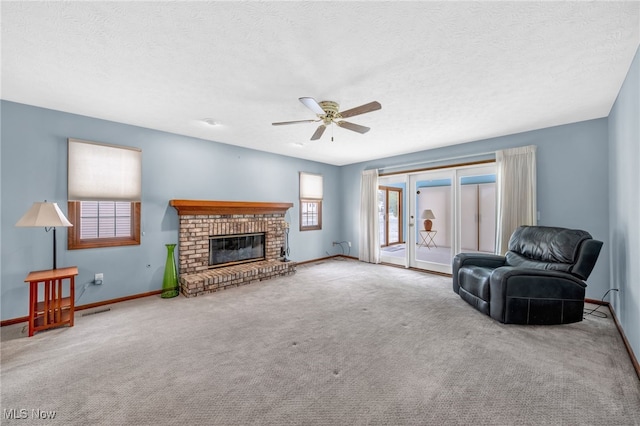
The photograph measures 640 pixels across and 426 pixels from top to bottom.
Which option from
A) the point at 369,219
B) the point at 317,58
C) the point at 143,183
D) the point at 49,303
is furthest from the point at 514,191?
the point at 49,303

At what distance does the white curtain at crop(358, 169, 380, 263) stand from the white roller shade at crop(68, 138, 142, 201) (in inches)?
179

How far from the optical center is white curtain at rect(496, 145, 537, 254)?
4074mm

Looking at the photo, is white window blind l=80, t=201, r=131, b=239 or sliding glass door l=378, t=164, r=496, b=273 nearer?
white window blind l=80, t=201, r=131, b=239

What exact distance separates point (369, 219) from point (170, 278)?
14.1ft

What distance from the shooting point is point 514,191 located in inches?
166

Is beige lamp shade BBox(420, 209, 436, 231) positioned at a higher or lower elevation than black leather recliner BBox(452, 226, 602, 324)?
higher

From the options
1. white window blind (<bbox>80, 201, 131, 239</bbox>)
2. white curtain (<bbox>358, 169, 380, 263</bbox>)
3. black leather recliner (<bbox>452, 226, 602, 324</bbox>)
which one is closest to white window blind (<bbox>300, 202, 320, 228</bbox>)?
white curtain (<bbox>358, 169, 380, 263</bbox>)

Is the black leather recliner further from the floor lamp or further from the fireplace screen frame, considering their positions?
the floor lamp

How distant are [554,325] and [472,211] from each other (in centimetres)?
243

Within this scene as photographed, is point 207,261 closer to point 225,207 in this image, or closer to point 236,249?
point 236,249

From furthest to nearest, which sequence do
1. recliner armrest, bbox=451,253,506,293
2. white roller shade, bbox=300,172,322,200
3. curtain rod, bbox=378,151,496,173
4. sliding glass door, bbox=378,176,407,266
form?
sliding glass door, bbox=378,176,407,266, white roller shade, bbox=300,172,322,200, curtain rod, bbox=378,151,496,173, recliner armrest, bbox=451,253,506,293

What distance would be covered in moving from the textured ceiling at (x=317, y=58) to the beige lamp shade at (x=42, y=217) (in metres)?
1.23

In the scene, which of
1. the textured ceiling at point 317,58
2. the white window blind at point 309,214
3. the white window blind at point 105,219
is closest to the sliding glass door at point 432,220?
the textured ceiling at point 317,58

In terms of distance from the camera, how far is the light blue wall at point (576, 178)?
3.60 meters
